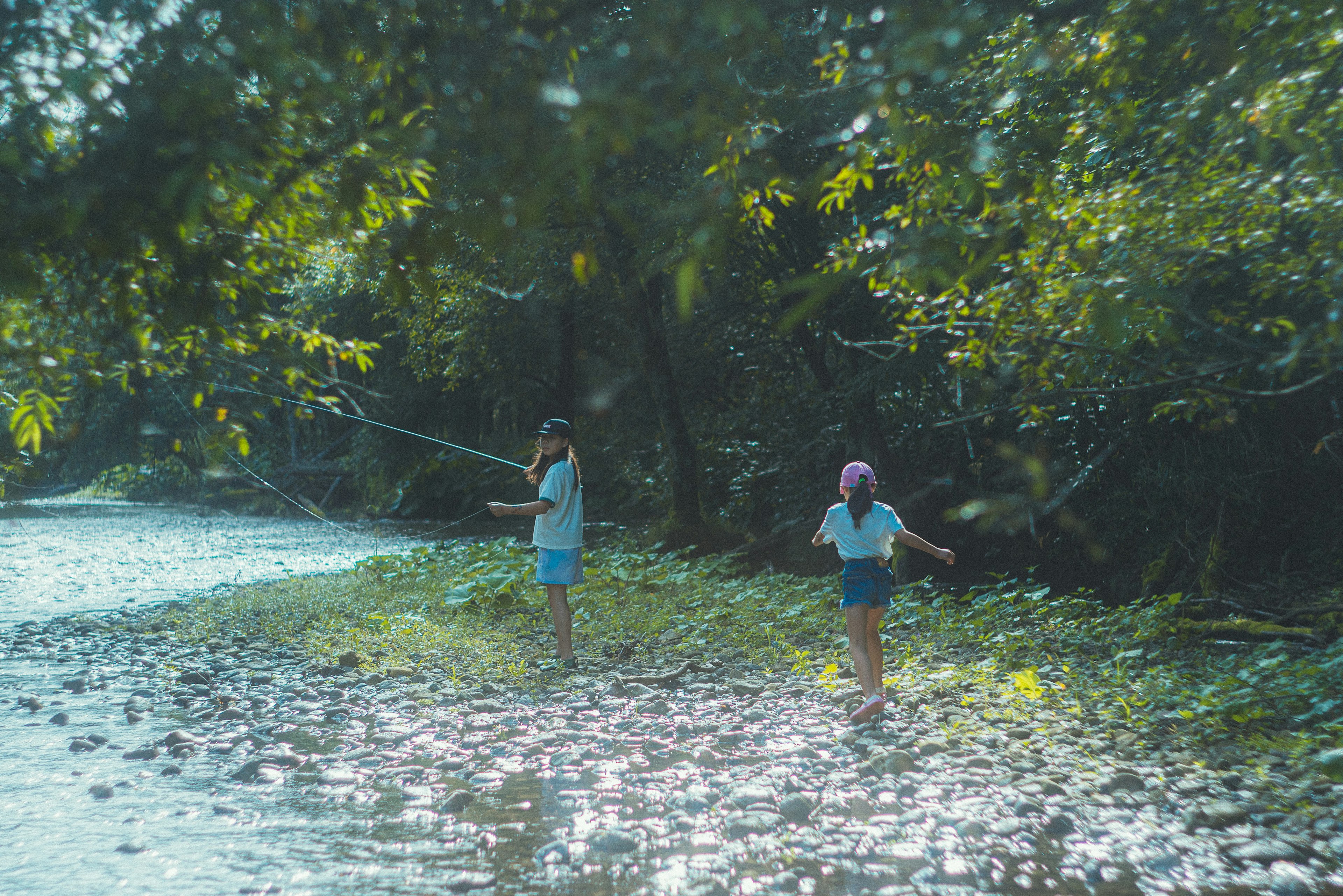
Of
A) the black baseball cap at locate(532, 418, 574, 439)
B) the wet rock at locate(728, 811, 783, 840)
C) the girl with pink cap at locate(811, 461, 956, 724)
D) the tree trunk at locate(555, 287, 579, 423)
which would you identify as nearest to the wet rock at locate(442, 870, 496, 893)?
the wet rock at locate(728, 811, 783, 840)

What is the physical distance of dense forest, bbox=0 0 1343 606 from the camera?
338cm

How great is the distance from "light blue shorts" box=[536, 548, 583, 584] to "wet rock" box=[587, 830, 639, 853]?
11.7 ft

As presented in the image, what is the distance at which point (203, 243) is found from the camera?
3.80m

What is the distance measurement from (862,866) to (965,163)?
2.64 meters

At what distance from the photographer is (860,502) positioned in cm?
643

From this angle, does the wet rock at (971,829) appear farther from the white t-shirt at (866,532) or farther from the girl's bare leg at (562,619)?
the girl's bare leg at (562,619)

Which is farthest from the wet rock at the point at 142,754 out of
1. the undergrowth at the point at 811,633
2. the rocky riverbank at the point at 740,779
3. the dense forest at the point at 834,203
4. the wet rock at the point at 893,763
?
the wet rock at the point at 893,763

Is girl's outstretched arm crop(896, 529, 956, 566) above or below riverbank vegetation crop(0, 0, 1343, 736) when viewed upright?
below

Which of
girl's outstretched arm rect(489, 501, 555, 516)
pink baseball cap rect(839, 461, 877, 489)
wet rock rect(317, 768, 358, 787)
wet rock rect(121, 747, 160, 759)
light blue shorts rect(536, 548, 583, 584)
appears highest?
pink baseball cap rect(839, 461, 877, 489)

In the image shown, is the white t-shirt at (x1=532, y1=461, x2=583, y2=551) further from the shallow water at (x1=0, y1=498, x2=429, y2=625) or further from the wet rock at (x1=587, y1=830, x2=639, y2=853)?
the shallow water at (x1=0, y1=498, x2=429, y2=625)

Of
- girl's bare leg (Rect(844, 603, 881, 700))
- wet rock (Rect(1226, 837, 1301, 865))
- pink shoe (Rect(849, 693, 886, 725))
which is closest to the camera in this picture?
wet rock (Rect(1226, 837, 1301, 865))

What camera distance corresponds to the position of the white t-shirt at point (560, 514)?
7.82 meters

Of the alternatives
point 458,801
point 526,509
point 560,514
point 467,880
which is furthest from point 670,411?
point 467,880

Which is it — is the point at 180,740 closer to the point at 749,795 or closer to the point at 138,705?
the point at 138,705
